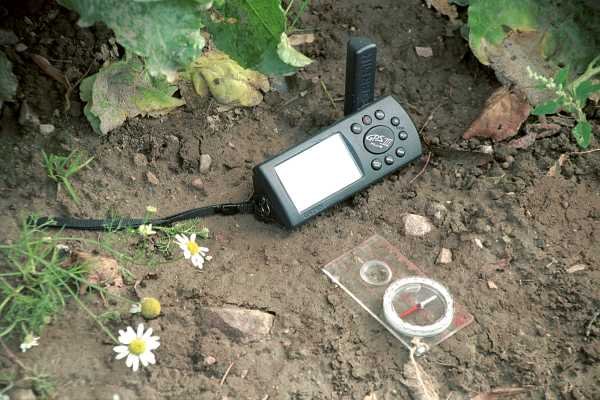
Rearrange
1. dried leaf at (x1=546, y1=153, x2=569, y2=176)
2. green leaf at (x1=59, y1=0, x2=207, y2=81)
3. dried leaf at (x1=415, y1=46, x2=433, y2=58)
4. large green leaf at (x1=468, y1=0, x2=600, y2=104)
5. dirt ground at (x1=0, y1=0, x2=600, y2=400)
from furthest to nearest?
dried leaf at (x1=415, y1=46, x2=433, y2=58) → large green leaf at (x1=468, y1=0, x2=600, y2=104) → dried leaf at (x1=546, y1=153, x2=569, y2=176) → green leaf at (x1=59, y1=0, x2=207, y2=81) → dirt ground at (x1=0, y1=0, x2=600, y2=400)

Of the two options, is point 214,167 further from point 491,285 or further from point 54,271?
point 491,285

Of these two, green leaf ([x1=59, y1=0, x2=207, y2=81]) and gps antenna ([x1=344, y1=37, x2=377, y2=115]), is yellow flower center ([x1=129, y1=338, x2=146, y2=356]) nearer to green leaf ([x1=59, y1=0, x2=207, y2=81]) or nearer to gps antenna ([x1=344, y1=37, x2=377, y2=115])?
green leaf ([x1=59, y1=0, x2=207, y2=81])

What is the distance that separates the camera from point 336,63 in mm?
2156

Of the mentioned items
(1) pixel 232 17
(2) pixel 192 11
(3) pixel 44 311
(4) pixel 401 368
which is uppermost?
(2) pixel 192 11

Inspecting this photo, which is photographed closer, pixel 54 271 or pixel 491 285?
pixel 54 271

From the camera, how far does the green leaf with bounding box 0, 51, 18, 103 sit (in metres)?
1.89

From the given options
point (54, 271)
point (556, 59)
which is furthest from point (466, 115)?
point (54, 271)

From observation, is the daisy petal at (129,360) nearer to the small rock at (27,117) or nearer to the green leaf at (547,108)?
the small rock at (27,117)

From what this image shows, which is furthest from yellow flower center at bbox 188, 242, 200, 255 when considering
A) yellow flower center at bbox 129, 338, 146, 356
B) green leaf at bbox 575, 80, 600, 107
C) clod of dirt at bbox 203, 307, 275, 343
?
green leaf at bbox 575, 80, 600, 107

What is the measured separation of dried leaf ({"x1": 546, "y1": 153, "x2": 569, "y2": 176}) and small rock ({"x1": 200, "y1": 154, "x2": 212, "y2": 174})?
84 cm

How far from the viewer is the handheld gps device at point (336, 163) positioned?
1.74 meters

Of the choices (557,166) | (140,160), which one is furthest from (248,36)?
(557,166)

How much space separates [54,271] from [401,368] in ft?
Result: 2.38

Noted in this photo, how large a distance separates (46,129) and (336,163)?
742 mm
